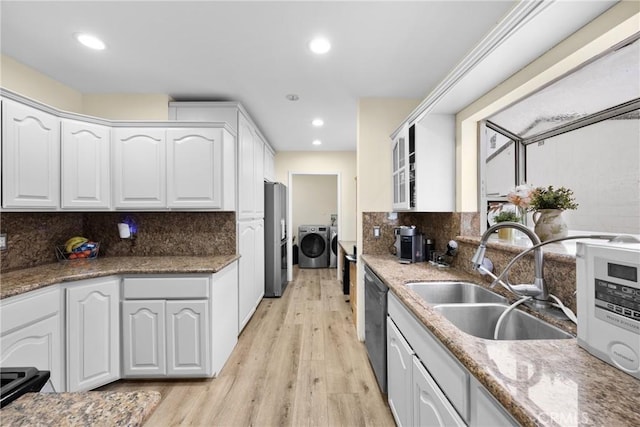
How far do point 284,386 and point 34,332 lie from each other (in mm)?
1615

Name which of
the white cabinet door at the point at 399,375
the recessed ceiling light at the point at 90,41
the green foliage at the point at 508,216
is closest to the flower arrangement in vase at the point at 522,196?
the green foliage at the point at 508,216

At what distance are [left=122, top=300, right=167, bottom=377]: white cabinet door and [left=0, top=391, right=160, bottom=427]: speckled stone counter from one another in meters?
1.53

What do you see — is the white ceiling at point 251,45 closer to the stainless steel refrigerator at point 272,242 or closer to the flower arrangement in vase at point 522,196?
the flower arrangement in vase at point 522,196

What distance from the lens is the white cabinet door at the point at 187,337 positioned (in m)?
1.99

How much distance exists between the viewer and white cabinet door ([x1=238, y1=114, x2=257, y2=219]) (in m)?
2.75

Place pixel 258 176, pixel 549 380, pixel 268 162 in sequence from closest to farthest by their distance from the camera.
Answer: pixel 549 380 < pixel 258 176 < pixel 268 162

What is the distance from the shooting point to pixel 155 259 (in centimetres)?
239

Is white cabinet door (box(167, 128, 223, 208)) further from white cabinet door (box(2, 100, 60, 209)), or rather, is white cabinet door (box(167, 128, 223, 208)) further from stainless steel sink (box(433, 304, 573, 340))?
stainless steel sink (box(433, 304, 573, 340))

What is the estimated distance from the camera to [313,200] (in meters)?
6.81

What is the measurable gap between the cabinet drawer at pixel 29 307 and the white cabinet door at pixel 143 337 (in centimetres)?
39

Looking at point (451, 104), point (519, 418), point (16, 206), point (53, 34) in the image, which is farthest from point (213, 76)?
point (519, 418)

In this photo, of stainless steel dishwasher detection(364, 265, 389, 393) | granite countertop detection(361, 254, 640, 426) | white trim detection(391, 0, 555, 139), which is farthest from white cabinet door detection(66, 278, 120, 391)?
white trim detection(391, 0, 555, 139)

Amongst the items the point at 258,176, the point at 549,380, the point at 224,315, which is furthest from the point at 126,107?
the point at 549,380

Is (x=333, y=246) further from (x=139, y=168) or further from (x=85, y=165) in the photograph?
(x=85, y=165)
